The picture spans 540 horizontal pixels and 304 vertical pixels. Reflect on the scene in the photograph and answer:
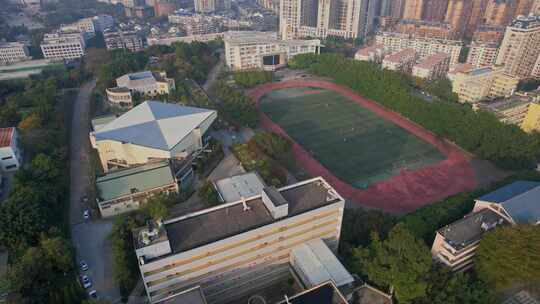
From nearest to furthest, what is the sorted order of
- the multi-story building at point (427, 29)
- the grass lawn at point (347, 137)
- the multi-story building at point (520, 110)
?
the grass lawn at point (347, 137)
the multi-story building at point (520, 110)
the multi-story building at point (427, 29)

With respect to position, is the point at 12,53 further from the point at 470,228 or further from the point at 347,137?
the point at 470,228

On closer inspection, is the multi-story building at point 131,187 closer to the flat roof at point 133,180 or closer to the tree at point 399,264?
the flat roof at point 133,180

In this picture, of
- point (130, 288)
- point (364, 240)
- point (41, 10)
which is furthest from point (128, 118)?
point (41, 10)

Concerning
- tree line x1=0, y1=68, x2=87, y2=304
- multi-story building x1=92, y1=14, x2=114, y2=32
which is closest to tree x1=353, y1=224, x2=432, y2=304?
tree line x1=0, y1=68, x2=87, y2=304

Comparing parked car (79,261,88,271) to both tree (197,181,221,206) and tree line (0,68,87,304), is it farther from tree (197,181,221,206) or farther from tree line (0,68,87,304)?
tree (197,181,221,206)

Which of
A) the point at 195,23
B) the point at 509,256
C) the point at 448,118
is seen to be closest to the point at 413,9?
the point at 195,23

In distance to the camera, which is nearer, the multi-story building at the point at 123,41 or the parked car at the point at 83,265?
the parked car at the point at 83,265

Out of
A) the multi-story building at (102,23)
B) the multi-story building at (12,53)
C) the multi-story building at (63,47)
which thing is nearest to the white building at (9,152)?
the multi-story building at (63,47)
